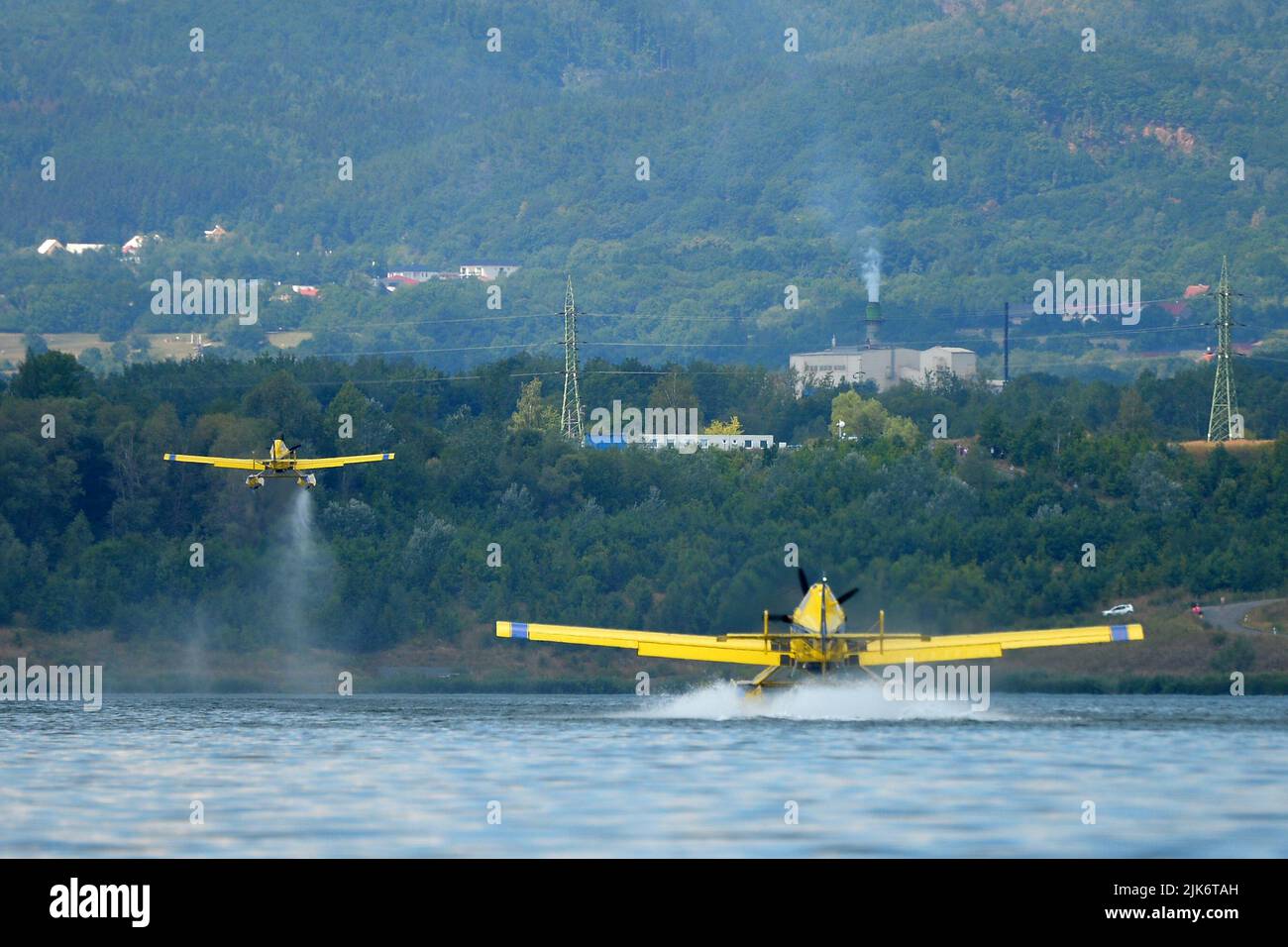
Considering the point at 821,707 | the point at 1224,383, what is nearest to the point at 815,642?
the point at 821,707

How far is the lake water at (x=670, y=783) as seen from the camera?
36.5 m

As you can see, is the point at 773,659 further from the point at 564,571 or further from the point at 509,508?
the point at 509,508

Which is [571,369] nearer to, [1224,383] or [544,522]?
[544,522]

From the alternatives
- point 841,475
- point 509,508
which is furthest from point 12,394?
point 841,475

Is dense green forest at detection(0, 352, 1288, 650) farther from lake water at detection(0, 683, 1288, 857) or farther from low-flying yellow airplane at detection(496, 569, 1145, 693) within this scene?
lake water at detection(0, 683, 1288, 857)

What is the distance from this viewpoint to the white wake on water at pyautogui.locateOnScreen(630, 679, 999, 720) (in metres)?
67.3

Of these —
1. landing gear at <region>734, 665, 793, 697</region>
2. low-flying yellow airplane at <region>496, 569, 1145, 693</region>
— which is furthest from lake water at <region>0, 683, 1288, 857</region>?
low-flying yellow airplane at <region>496, 569, 1145, 693</region>

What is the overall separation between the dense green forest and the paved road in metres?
2.10

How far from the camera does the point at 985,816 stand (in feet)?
130

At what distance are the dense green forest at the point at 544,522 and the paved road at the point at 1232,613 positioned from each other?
2.10 meters

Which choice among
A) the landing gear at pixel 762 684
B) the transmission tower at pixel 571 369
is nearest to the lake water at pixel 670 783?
the landing gear at pixel 762 684

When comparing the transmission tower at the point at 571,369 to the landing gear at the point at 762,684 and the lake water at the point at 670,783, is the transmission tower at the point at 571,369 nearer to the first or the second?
the lake water at the point at 670,783

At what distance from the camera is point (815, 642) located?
63.6 metres

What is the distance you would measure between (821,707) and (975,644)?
205 inches
